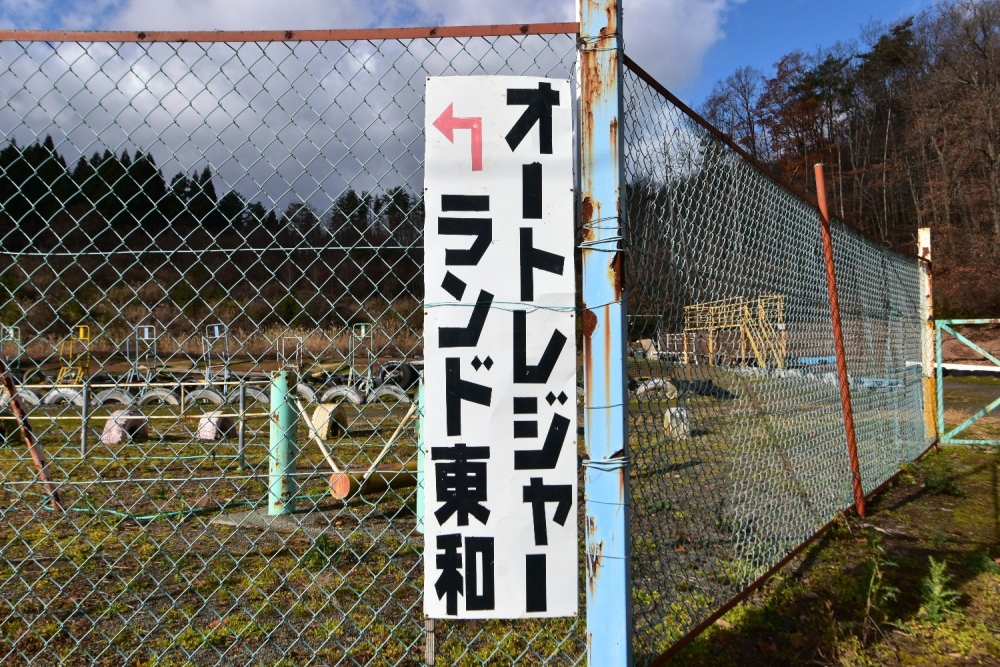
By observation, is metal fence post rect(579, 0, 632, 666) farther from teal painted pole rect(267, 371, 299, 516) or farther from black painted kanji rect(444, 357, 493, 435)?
teal painted pole rect(267, 371, 299, 516)

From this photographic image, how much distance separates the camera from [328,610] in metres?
Result: 3.27

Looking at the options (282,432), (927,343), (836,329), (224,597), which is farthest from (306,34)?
(927,343)

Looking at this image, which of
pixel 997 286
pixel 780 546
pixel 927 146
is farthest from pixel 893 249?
pixel 927 146

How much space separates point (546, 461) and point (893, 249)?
5.82 meters

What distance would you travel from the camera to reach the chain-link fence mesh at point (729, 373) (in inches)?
88.7

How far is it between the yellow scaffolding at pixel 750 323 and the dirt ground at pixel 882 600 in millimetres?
1190

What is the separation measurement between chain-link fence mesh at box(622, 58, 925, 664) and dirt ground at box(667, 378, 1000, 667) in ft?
0.67

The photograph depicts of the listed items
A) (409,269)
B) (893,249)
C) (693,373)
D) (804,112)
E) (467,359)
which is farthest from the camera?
(804,112)

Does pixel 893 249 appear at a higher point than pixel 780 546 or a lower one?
higher

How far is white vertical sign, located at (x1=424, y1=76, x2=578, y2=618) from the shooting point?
1.65m

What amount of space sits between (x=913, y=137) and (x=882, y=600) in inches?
1339

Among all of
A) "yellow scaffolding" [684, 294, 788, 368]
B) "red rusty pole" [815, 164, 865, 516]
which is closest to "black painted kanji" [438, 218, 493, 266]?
"yellow scaffolding" [684, 294, 788, 368]

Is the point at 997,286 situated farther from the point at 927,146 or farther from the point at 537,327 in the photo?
the point at 537,327

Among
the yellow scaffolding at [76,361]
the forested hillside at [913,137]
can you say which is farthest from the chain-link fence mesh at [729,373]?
the forested hillside at [913,137]
